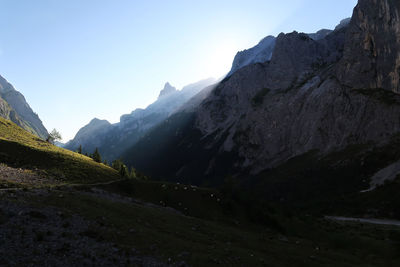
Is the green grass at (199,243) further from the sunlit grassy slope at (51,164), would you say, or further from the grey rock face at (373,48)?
the grey rock face at (373,48)

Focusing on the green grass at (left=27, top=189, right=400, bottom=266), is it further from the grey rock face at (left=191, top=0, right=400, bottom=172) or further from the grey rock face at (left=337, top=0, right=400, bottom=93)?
the grey rock face at (left=337, top=0, right=400, bottom=93)

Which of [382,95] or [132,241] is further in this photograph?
[382,95]

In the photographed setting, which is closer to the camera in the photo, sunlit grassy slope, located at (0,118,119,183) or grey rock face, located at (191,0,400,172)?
sunlit grassy slope, located at (0,118,119,183)

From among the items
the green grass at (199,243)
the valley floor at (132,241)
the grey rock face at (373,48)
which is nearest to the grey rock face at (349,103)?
the grey rock face at (373,48)

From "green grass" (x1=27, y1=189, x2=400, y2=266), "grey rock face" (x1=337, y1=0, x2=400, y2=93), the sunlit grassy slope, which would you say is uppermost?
"grey rock face" (x1=337, y1=0, x2=400, y2=93)

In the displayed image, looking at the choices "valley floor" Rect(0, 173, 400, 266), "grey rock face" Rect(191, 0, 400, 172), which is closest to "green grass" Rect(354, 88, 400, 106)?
"grey rock face" Rect(191, 0, 400, 172)

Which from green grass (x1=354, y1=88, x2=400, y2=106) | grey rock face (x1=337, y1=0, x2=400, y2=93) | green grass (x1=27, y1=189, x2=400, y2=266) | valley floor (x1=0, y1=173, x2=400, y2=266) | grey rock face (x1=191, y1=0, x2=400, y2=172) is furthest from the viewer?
grey rock face (x1=337, y1=0, x2=400, y2=93)

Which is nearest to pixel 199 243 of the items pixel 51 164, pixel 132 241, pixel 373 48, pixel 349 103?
pixel 132 241

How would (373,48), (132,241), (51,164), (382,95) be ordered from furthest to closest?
(373,48)
(382,95)
(51,164)
(132,241)

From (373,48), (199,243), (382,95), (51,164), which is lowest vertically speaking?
(199,243)

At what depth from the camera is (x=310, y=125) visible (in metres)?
166

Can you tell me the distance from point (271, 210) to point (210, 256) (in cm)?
3055

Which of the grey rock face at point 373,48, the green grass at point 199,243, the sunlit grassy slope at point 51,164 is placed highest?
the grey rock face at point 373,48

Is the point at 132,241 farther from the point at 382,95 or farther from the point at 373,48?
the point at 373,48
